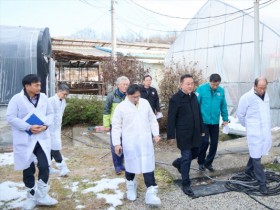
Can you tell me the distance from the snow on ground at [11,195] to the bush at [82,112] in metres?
5.68

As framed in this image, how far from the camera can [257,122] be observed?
185 inches

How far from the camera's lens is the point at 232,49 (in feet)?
41.6

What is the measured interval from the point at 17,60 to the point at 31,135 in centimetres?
557

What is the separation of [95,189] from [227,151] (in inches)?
124

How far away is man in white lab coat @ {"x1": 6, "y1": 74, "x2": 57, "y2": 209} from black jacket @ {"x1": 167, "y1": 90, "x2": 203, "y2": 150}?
5.72 ft

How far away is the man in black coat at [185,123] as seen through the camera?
4539mm

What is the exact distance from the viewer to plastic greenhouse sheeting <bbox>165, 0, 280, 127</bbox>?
1084 cm

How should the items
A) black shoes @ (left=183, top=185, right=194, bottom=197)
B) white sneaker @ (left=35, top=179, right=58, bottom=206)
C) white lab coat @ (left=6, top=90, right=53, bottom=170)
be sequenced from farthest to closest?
black shoes @ (left=183, top=185, right=194, bottom=197), white sneaker @ (left=35, top=179, right=58, bottom=206), white lab coat @ (left=6, top=90, right=53, bottom=170)

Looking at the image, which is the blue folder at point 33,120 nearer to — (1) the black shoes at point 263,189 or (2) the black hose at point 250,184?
(2) the black hose at point 250,184

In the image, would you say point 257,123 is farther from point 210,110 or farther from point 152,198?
point 152,198

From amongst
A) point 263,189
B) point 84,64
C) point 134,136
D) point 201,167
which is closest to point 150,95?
point 201,167

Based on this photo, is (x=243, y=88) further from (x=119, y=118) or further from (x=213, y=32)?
(x=119, y=118)

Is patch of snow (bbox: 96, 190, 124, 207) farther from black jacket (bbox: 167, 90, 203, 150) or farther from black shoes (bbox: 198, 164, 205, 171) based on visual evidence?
black shoes (bbox: 198, 164, 205, 171)

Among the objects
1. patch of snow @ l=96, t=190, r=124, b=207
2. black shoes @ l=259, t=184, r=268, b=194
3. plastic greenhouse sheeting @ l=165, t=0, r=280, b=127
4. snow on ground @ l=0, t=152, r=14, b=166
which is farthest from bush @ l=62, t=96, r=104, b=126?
black shoes @ l=259, t=184, r=268, b=194
